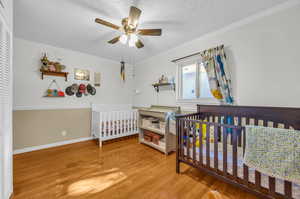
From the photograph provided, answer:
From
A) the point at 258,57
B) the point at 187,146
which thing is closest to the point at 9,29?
the point at 187,146

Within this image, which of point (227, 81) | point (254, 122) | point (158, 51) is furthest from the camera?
point (158, 51)

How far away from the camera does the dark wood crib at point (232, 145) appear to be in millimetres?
1156

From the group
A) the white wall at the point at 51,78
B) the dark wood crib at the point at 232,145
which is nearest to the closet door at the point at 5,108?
the white wall at the point at 51,78

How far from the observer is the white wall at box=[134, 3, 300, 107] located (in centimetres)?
150

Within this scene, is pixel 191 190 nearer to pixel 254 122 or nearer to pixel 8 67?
pixel 254 122

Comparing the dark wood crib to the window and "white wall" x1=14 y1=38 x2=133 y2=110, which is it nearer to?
the window

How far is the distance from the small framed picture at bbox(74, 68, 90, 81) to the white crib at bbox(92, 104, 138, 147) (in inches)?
30.6

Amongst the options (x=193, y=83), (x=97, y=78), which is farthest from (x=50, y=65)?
(x=193, y=83)

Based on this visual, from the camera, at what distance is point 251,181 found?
1.22 metres

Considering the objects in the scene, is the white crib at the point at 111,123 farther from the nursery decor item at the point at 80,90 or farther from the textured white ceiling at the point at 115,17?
the textured white ceiling at the point at 115,17

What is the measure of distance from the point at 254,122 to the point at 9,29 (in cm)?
321

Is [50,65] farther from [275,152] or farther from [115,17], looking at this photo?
[275,152]

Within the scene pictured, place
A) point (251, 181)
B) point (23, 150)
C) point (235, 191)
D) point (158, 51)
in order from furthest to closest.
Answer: point (158, 51), point (23, 150), point (235, 191), point (251, 181)

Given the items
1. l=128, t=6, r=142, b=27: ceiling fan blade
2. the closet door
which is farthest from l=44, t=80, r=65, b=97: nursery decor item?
l=128, t=6, r=142, b=27: ceiling fan blade
